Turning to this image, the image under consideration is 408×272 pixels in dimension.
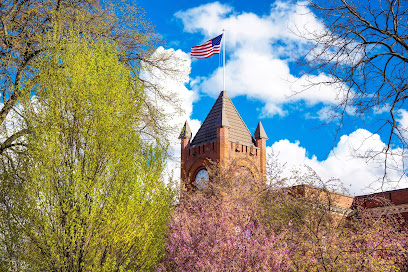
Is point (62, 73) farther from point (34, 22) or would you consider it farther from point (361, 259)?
point (361, 259)

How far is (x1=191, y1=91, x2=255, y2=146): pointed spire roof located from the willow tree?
77.2 feet

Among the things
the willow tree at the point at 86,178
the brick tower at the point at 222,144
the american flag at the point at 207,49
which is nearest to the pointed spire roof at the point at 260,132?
the brick tower at the point at 222,144

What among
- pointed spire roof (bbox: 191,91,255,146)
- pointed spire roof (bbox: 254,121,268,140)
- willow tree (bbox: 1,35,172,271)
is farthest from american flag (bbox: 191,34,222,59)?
willow tree (bbox: 1,35,172,271)

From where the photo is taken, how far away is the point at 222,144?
3328 centimetres

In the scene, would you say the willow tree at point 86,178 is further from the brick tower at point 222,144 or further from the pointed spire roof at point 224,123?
the pointed spire roof at point 224,123

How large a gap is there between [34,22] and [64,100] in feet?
14.4

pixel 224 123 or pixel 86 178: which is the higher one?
pixel 224 123

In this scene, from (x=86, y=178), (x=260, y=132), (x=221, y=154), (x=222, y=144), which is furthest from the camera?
(x=260, y=132)

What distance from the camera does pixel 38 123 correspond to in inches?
392

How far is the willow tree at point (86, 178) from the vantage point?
9219 mm

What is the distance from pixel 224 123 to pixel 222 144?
5.95ft

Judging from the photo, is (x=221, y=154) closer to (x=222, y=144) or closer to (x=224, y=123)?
(x=222, y=144)

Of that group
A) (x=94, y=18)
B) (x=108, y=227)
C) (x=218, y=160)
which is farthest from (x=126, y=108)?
(x=218, y=160)

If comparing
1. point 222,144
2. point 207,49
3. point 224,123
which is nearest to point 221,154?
point 222,144
